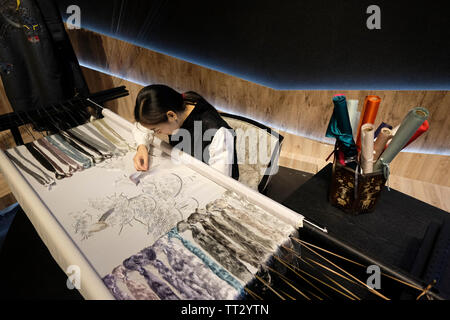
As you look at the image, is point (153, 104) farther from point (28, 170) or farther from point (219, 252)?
point (219, 252)

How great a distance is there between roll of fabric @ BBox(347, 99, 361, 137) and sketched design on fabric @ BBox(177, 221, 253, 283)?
23.9 inches

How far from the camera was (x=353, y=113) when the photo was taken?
882 millimetres

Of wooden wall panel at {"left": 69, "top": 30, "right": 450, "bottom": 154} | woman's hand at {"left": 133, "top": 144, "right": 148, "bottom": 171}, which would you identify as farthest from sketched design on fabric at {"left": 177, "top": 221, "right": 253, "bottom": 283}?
wooden wall panel at {"left": 69, "top": 30, "right": 450, "bottom": 154}

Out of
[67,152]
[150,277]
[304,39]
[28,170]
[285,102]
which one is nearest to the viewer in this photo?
[150,277]

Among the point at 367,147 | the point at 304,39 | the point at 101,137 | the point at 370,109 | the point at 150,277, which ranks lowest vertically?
the point at 150,277

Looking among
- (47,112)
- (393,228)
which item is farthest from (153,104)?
(393,228)

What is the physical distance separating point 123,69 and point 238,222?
2.96 metres

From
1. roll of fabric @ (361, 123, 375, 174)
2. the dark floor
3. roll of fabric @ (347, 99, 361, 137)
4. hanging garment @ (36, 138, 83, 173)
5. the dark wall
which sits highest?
the dark wall

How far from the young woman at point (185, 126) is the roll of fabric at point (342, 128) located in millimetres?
547

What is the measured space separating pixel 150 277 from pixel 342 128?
735mm

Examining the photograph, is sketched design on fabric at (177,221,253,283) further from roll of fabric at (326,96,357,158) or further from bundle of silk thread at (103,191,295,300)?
roll of fabric at (326,96,357,158)

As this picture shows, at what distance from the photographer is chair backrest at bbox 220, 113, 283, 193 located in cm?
128

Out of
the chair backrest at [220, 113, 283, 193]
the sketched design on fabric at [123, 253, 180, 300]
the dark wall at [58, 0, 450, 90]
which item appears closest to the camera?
the sketched design on fabric at [123, 253, 180, 300]
